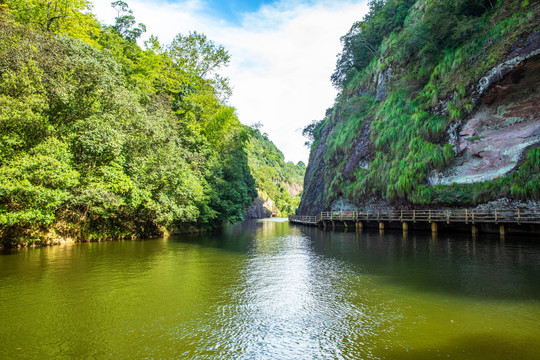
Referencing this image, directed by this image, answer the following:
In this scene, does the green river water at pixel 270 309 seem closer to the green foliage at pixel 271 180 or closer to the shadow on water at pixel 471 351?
the shadow on water at pixel 471 351

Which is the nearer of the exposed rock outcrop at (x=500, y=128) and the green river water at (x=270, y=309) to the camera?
the green river water at (x=270, y=309)

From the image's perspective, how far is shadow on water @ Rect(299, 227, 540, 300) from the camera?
818 cm

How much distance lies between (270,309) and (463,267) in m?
8.04

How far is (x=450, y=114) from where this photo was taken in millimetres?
23953

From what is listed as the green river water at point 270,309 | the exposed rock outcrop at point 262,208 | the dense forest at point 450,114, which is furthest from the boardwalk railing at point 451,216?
the exposed rock outcrop at point 262,208

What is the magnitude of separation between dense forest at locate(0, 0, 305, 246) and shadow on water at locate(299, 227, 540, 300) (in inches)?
485

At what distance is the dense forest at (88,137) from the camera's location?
1304 centimetres

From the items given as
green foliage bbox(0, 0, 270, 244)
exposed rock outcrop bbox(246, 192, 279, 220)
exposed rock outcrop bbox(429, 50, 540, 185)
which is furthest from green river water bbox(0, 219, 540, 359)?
exposed rock outcrop bbox(246, 192, 279, 220)

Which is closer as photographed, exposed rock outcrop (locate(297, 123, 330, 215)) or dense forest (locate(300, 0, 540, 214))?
dense forest (locate(300, 0, 540, 214))

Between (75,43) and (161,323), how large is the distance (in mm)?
16381

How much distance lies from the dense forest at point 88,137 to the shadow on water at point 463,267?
40.5 feet

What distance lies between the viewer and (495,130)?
21859 millimetres

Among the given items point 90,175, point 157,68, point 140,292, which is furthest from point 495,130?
point 157,68

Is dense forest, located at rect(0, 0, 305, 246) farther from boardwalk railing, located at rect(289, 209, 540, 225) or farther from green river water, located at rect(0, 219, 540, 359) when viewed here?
boardwalk railing, located at rect(289, 209, 540, 225)
